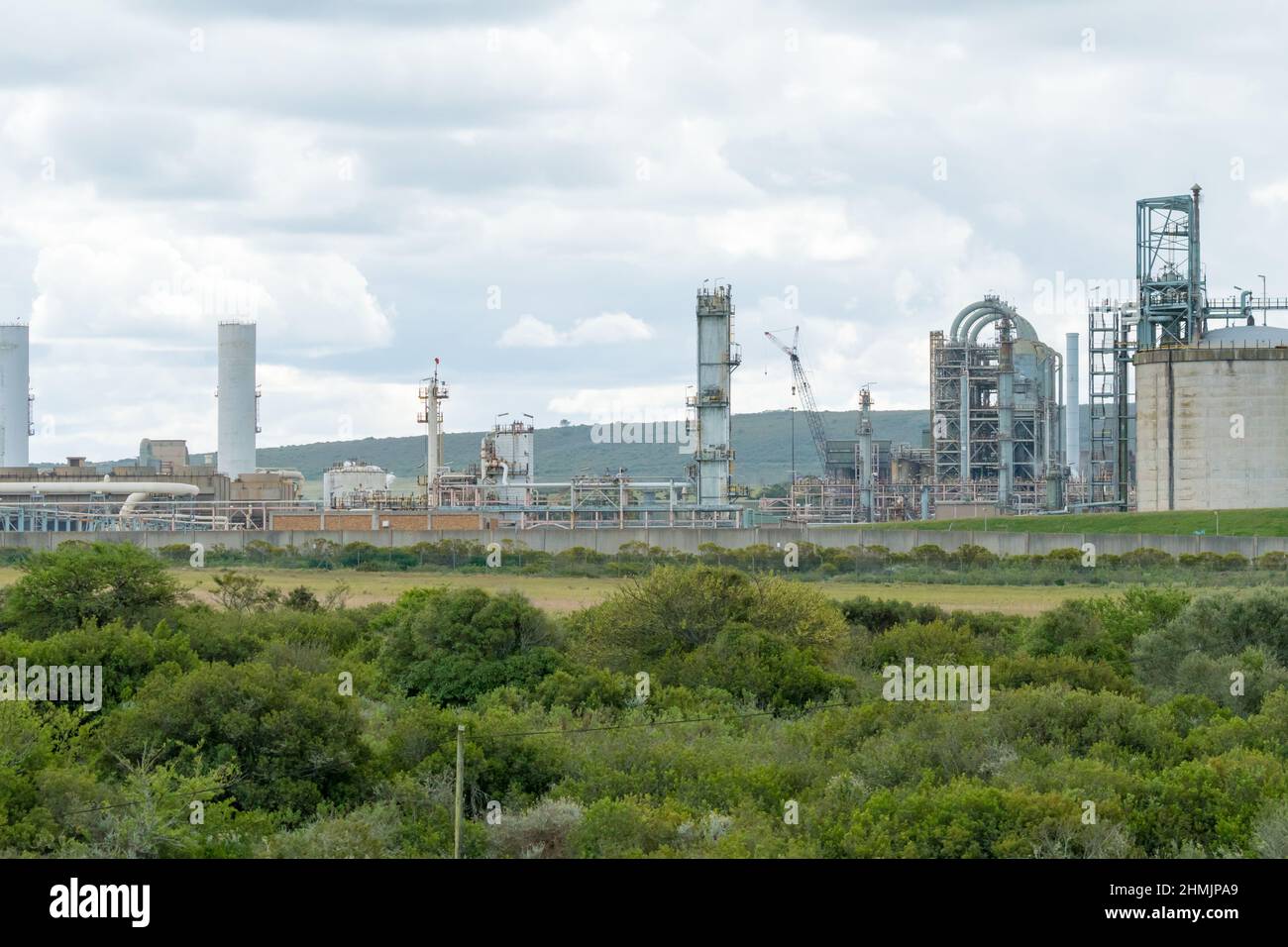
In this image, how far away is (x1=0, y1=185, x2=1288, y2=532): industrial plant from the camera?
85.3 meters

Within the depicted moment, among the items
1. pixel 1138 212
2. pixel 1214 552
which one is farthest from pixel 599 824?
pixel 1138 212

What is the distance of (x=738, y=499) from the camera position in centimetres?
10819

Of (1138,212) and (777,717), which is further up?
(1138,212)

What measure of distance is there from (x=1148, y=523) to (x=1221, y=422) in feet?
26.0

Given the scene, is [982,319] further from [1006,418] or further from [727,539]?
[727,539]

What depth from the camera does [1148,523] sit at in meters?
81.6

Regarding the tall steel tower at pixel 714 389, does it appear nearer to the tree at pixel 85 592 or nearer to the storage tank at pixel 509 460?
the storage tank at pixel 509 460

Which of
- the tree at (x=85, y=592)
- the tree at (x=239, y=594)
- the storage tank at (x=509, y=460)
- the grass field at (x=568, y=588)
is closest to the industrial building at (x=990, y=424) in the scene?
the storage tank at (x=509, y=460)

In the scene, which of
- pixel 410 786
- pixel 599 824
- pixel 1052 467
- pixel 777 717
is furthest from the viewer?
pixel 1052 467

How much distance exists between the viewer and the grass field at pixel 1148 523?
77875mm

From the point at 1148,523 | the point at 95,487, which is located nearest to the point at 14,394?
the point at 95,487

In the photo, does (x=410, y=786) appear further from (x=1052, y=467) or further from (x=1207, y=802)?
(x=1052, y=467)

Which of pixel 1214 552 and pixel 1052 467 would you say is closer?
pixel 1214 552

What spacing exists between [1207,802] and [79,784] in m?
15.7
